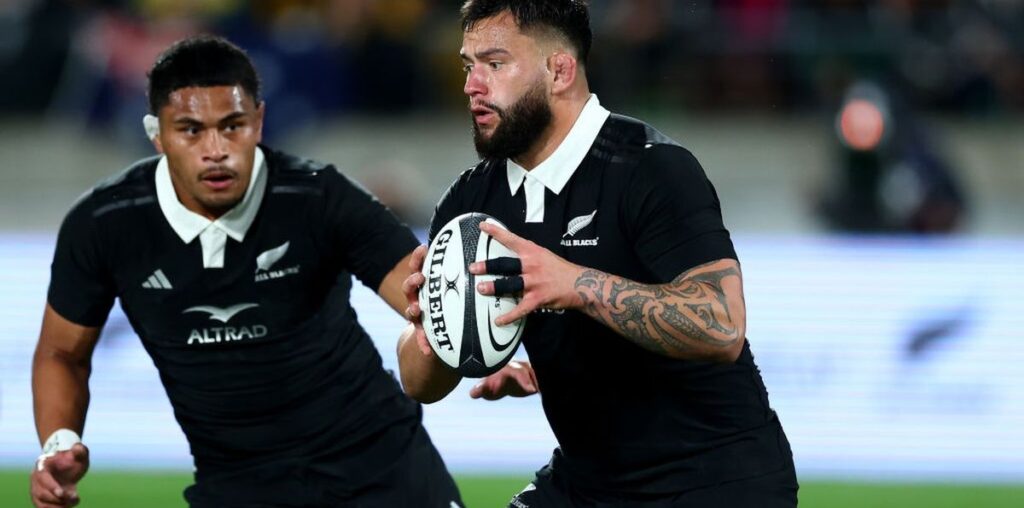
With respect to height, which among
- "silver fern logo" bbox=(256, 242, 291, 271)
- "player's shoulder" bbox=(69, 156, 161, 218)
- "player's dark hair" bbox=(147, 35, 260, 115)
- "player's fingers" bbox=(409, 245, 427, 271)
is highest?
"player's dark hair" bbox=(147, 35, 260, 115)

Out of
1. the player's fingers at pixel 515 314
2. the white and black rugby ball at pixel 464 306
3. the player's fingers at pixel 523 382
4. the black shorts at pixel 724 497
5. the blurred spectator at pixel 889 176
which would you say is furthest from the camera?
the blurred spectator at pixel 889 176

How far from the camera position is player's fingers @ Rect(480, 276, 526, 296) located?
3.76 metres

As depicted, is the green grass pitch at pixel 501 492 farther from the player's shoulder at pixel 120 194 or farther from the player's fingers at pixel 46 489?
the player's fingers at pixel 46 489

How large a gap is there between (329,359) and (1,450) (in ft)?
13.7

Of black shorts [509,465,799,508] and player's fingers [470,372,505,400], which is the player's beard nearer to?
player's fingers [470,372,505,400]

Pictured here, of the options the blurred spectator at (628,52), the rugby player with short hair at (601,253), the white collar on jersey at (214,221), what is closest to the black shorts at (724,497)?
the rugby player with short hair at (601,253)

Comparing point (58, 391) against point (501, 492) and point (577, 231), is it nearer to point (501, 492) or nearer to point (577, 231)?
point (577, 231)

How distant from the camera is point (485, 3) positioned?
4.32 metres

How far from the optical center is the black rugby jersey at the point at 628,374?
416 cm

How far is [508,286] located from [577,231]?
0.50m

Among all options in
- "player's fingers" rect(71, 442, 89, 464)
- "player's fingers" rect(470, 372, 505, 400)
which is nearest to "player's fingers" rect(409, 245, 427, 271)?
→ "player's fingers" rect(470, 372, 505, 400)

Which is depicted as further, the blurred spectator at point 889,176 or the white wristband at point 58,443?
the blurred spectator at point 889,176

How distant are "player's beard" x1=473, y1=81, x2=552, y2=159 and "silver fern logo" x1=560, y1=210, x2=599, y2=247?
256 millimetres

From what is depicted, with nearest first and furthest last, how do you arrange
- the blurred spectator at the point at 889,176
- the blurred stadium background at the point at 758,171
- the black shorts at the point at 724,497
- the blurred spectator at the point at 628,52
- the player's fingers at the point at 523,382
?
the black shorts at the point at 724,497 → the player's fingers at the point at 523,382 → the blurred stadium background at the point at 758,171 → the blurred spectator at the point at 889,176 → the blurred spectator at the point at 628,52
